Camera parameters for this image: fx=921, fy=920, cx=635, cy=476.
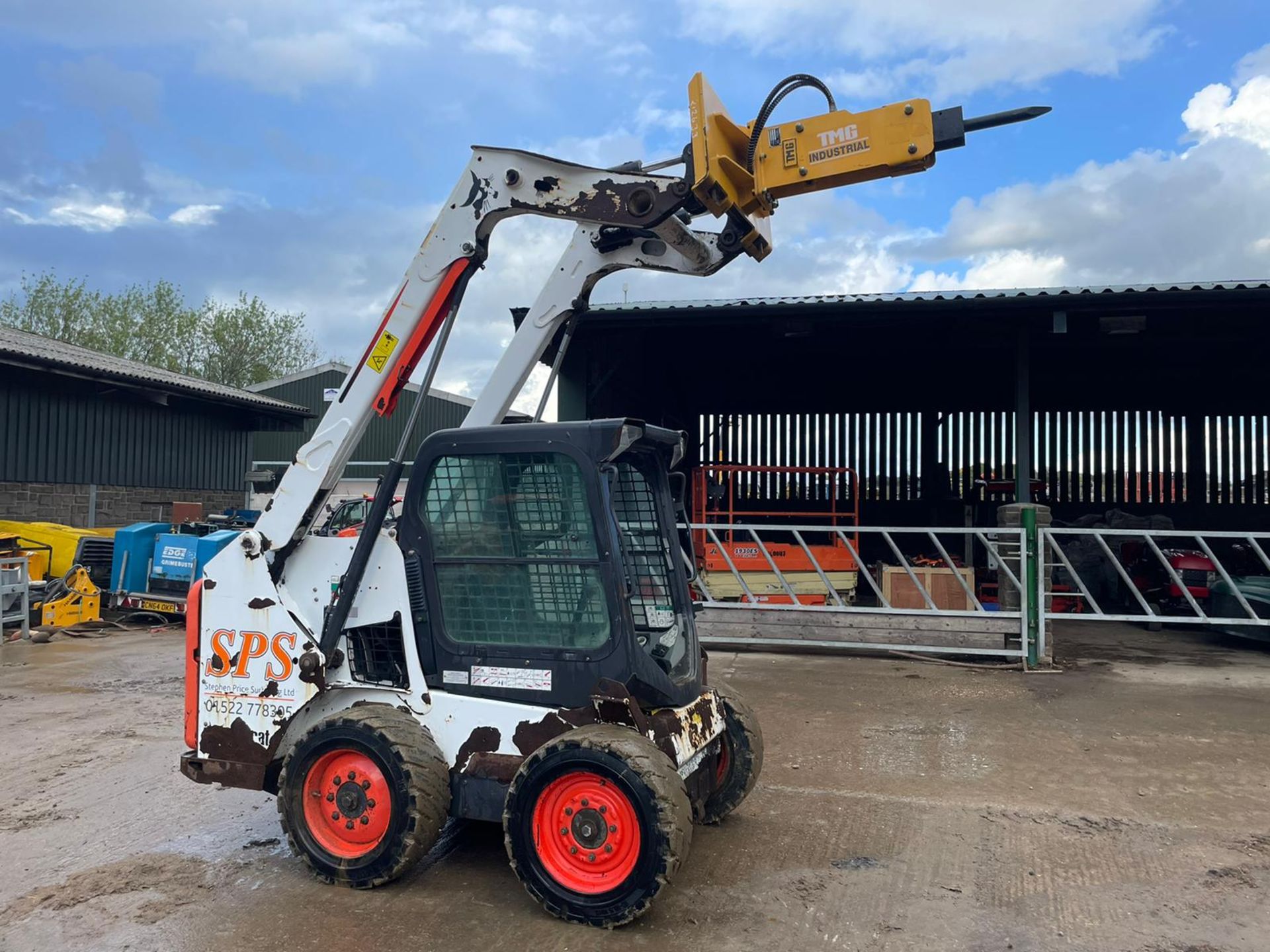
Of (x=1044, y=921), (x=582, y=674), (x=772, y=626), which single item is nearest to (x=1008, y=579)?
(x=772, y=626)

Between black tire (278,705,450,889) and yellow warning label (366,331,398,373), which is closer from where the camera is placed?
black tire (278,705,450,889)

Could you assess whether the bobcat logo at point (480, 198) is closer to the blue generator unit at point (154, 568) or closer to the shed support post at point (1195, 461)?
the blue generator unit at point (154, 568)

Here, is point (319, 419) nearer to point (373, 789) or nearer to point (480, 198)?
point (480, 198)

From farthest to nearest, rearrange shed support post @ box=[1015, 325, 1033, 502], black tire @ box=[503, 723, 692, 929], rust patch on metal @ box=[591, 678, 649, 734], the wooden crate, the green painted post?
shed support post @ box=[1015, 325, 1033, 502]
the wooden crate
the green painted post
rust patch on metal @ box=[591, 678, 649, 734]
black tire @ box=[503, 723, 692, 929]

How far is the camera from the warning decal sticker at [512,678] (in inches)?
149

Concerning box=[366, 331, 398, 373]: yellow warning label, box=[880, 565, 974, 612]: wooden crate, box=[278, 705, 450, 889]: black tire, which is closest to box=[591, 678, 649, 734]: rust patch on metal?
box=[278, 705, 450, 889]: black tire

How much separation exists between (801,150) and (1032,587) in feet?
20.4

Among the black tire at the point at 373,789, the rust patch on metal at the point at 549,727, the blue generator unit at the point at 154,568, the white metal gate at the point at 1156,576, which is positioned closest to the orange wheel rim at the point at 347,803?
the black tire at the point at 373,789

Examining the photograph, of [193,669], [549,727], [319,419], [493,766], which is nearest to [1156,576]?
[549,727]

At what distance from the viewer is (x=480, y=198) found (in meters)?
4.25

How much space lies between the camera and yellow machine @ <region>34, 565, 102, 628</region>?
11.5 metres

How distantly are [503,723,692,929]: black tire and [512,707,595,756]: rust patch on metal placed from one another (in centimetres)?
8

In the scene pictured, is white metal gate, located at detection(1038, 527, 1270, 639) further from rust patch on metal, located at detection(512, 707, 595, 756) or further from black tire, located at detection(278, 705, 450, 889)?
black tire, located at detection(278, 705, 450, 889)

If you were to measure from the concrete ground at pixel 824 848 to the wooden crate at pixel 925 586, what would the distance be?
107 inches
